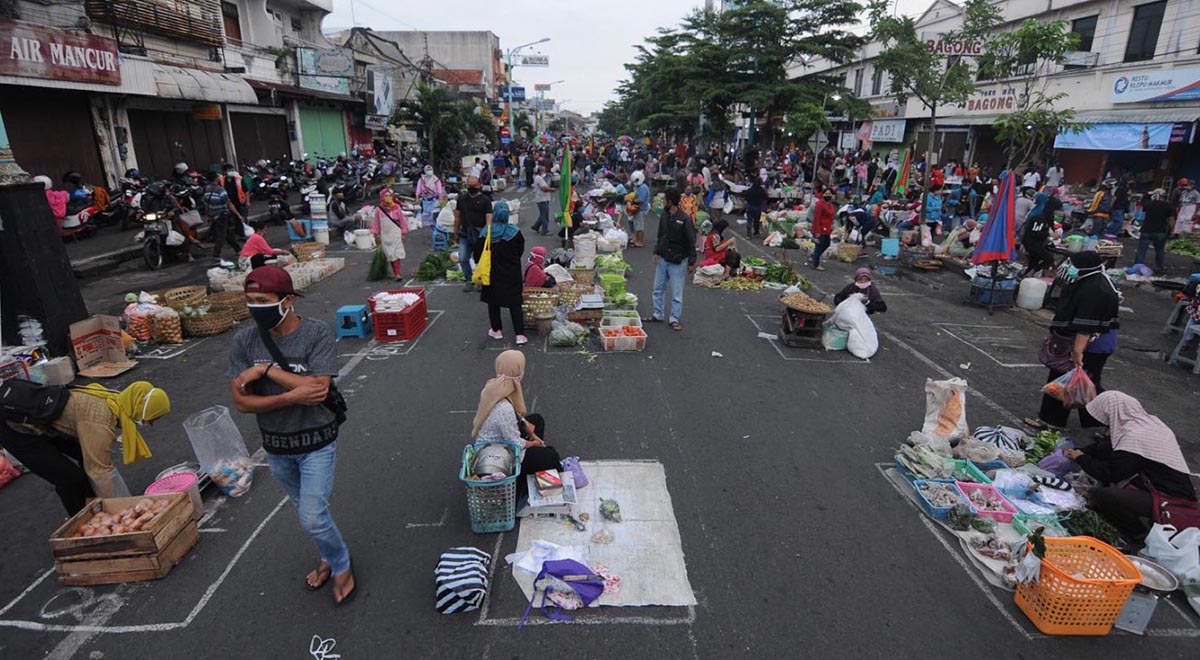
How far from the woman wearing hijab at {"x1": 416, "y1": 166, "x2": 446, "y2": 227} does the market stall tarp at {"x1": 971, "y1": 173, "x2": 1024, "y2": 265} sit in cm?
1469

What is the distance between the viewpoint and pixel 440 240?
1534 cm

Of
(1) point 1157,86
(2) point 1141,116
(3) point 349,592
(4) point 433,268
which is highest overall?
(1) point 1157,86

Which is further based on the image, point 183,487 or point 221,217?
point 221,217

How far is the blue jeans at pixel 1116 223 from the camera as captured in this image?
17.8 m

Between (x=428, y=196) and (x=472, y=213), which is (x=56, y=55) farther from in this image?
(x=472, y=213)

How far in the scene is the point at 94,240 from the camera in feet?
47.8

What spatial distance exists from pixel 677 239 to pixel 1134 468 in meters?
6.13

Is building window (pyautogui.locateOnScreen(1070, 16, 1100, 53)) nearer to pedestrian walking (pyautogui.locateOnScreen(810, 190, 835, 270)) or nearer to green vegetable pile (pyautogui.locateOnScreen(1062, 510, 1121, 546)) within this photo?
pedestrian walking (pyautogui.locateOnScreen(810, 190, 835, 270))

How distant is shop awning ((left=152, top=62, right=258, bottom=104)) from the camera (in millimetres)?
17531

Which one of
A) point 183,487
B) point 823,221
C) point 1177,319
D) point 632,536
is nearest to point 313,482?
point 183,487

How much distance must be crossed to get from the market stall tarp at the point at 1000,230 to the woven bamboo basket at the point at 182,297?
13432 millimetres

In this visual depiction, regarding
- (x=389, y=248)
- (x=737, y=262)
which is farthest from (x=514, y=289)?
(x=737, y=262)

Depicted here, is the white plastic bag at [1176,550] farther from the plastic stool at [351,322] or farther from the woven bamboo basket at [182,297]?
the woven bamboo basket at [182,297]

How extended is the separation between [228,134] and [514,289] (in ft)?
69.3
